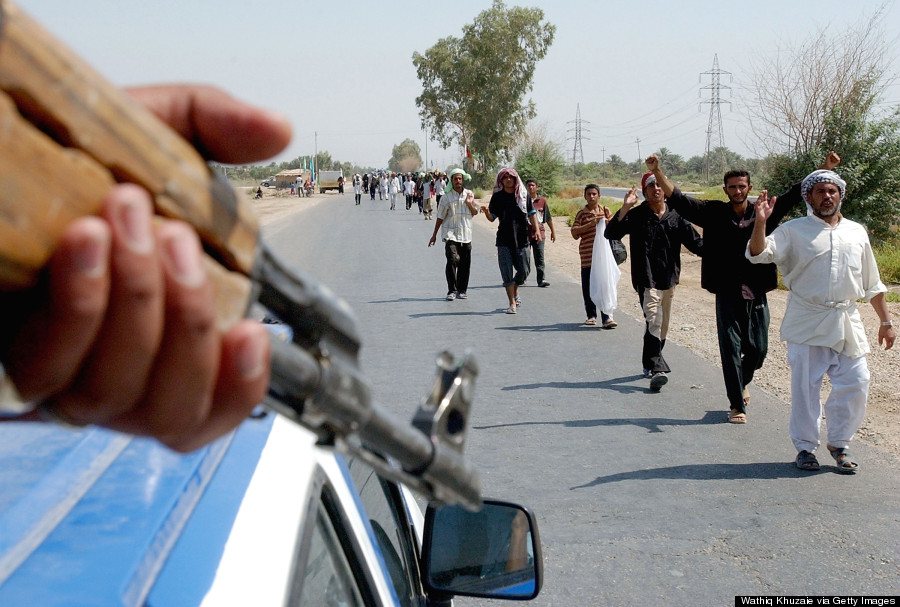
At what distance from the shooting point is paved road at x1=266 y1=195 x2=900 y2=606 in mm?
4746

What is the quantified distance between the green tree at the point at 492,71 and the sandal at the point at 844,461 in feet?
247

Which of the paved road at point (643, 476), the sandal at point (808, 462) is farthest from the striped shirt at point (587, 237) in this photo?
the sandal at point (808, 462)

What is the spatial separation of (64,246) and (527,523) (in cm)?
182

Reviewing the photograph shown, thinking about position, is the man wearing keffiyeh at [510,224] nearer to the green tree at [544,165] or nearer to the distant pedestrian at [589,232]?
the distant pedestrian at [589,232]

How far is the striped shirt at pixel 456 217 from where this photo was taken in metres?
13.1

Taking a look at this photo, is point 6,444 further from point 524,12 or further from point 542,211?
point 524,12

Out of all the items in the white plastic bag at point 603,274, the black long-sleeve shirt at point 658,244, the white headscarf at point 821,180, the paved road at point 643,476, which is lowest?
the paved road at point 643,476

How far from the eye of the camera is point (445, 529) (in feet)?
7.72

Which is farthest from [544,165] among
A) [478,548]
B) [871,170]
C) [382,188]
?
[478,548]

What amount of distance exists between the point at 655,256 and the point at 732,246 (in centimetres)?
158

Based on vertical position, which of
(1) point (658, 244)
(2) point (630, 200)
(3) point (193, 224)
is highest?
(3) point (193, 224)

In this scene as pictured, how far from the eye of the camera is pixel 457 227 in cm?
1313

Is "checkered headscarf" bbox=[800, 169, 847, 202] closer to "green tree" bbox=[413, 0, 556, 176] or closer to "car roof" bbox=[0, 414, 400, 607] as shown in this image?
"car roof" bbox=[0, 414, 400, 607]

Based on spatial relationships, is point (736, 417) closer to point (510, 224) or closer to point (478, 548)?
point (478, 548)
